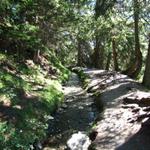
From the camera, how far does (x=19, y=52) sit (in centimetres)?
2278

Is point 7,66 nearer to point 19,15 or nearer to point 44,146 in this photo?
point 19,15

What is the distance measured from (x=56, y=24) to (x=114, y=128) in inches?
670

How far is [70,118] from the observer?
16.5 metres

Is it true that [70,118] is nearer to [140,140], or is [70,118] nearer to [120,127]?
[120,127]

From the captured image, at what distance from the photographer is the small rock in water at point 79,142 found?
38.0 feet

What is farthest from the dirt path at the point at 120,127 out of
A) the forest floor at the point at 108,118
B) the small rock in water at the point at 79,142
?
the small rock in water at the point at 79,142

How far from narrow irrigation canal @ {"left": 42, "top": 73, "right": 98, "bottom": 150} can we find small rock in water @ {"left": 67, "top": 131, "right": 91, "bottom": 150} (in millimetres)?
679

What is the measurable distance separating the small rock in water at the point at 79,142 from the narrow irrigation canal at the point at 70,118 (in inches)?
26.7

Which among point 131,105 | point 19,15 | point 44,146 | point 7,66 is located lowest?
point 44,146

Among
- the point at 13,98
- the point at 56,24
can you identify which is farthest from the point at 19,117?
the point at 56,24

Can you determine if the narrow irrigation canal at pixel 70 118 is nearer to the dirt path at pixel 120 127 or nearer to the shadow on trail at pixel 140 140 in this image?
the dirt path at pixel 120 127

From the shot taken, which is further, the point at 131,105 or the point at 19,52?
the point at 19,52

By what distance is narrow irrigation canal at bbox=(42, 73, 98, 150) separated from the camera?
13.3 meters

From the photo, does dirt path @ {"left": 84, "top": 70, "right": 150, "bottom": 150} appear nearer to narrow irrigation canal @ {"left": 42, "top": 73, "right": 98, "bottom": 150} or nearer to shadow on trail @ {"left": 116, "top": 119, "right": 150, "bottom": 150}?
shadow on trail @ {"left": 116, "top": 119, "right": 150, "bottom": 150}
